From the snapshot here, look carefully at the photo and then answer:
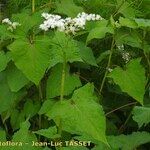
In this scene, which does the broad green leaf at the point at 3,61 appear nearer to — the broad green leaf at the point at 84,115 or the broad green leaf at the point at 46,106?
the broad green leaf at the point at 46,106

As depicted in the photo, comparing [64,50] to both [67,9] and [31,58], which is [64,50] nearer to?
[31,58]

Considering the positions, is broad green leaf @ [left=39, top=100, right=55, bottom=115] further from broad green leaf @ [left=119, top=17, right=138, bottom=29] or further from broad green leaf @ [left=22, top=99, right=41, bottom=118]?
broad green leaf @ [left=119, top=17, right=138, bottom=29]

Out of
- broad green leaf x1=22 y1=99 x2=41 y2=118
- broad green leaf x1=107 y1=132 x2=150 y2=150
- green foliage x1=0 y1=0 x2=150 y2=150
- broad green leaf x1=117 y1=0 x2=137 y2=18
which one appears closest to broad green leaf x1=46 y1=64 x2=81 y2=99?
green foliage x1=0 y1=0 x2=150 y2=150

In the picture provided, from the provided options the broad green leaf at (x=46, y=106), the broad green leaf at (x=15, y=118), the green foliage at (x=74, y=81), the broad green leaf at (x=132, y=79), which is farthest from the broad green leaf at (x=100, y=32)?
the broad green leaf at (x=15, y=118)

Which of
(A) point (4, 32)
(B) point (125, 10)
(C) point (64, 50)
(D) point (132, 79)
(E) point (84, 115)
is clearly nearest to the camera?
(E) point (84, 115)

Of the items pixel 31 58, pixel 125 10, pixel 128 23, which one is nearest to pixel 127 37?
pixel 128 23

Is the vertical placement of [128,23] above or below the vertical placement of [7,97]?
above

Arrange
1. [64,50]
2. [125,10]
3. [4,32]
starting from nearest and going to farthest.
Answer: [64,50] → [4,32] → [125,10]
